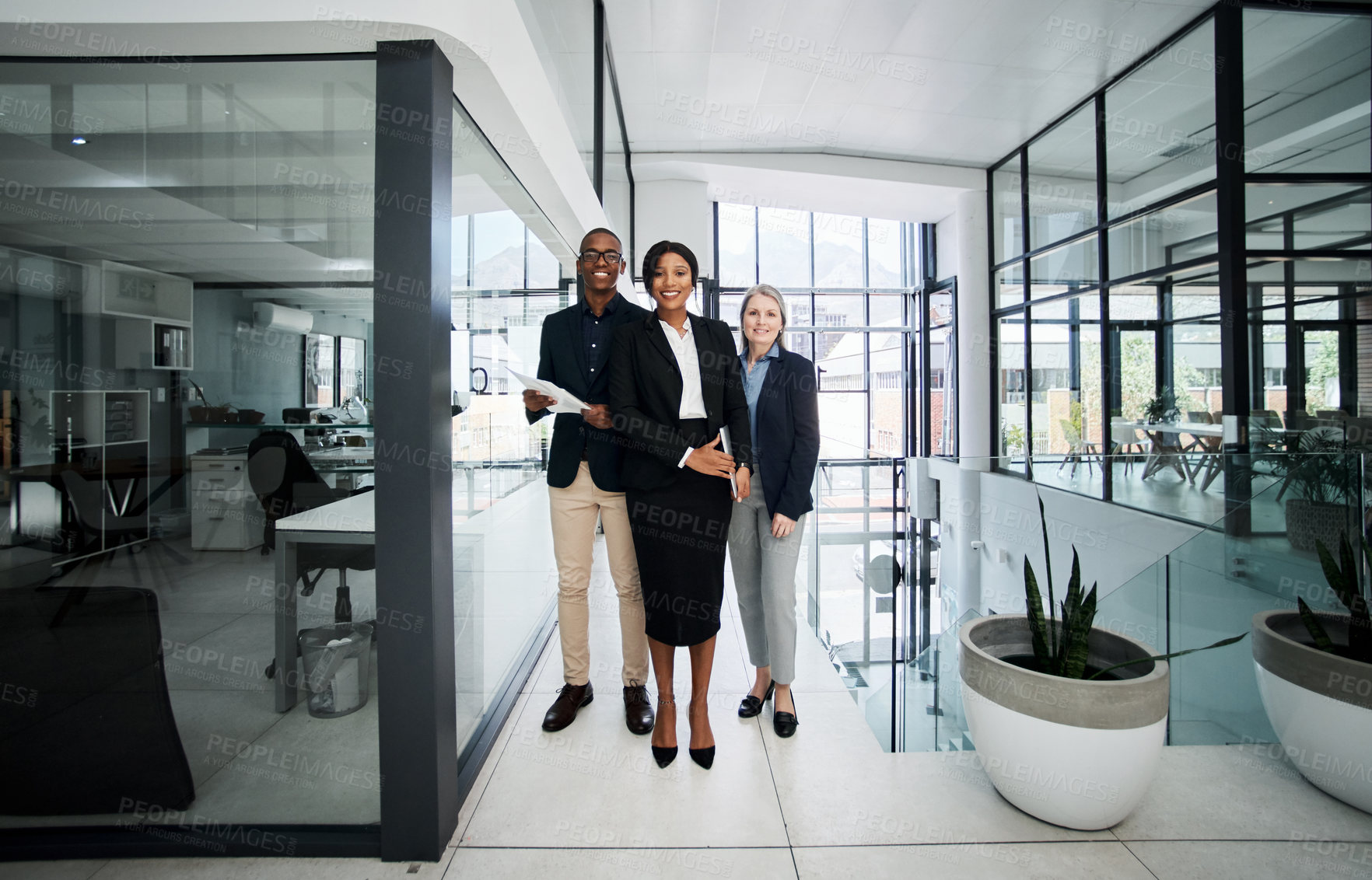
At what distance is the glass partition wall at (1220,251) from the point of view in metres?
4.30

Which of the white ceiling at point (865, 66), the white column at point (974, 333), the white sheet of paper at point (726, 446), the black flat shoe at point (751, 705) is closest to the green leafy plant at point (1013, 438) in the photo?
the white column at point (974, 333)

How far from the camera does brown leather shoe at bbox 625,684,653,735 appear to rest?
228 centimetres

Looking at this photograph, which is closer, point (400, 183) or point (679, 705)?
point (400, 183)

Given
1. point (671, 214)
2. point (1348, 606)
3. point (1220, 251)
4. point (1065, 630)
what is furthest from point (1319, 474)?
point (671, 214)

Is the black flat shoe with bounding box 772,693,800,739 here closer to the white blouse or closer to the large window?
the white blouse

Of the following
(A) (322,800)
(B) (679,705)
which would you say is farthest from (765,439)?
(A) (322,800)

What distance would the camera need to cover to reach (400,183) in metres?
1.59

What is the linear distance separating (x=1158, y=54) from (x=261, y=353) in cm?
674

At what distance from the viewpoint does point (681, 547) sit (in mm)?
2059

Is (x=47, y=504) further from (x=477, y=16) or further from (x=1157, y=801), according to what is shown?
(x=1157, y=801)

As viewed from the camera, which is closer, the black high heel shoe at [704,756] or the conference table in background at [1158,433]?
the black high heel shoe at [704,756]

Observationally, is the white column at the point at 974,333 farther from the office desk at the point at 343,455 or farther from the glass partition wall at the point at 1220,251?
the office desk at the point at 343,455

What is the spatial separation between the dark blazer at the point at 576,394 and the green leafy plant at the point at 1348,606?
228 cm

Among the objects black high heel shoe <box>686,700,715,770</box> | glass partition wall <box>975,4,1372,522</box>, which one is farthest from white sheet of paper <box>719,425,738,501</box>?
glass partition wall <box>975,4,1372,522</box>
